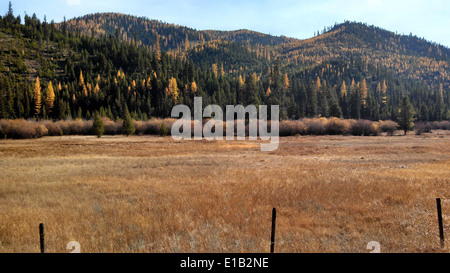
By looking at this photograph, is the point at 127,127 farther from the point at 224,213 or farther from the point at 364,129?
the point at 224,213

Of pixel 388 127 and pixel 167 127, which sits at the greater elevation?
pixel 167 127

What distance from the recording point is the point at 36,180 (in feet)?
74.2

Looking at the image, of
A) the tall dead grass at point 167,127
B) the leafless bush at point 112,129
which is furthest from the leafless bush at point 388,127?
the leafless bush at point 112,129

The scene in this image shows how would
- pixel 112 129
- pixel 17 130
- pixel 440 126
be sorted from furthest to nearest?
pixel 440 126 < pixel 112 129 < pixel 17 130

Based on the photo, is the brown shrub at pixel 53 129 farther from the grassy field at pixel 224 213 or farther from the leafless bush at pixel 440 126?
the leafless bush at pixel 440 126

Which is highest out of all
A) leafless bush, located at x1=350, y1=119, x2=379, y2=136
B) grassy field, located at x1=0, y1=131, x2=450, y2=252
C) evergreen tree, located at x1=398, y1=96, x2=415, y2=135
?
evergreen tree, located at x1=398, y1=96, x2=415, y2=135

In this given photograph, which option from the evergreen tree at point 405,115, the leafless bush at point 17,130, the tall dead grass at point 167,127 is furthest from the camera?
the evergreen tree at point 405,115

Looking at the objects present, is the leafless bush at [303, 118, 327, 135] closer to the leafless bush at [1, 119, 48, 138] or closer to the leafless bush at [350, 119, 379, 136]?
the leafless bush at [350, 119, 379, 136]

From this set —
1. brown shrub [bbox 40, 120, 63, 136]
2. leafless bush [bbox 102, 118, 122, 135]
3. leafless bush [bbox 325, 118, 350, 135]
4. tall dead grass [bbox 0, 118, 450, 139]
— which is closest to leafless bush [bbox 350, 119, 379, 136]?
tall dead grass [bbox 0, 118, 450, 139]

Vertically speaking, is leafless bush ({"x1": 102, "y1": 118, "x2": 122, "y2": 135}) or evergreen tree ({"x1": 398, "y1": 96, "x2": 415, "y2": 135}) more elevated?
evergreen tree ({"x1": 398, "y1": 96, "x2": 415, "y2": 135})

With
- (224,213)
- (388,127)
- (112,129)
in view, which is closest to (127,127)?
(112,129)
